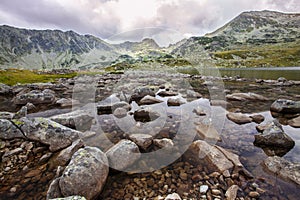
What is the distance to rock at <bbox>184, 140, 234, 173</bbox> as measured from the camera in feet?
12.6

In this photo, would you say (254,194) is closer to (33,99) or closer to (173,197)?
(173,197)

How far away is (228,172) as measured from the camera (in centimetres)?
Answer: 364

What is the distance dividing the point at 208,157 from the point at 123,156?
2.16 m

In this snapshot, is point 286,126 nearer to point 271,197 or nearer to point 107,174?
point 271,197

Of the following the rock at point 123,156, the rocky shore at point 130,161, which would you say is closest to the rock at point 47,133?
the rocky shore at point 130,161

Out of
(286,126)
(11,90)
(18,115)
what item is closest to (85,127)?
(18,115)

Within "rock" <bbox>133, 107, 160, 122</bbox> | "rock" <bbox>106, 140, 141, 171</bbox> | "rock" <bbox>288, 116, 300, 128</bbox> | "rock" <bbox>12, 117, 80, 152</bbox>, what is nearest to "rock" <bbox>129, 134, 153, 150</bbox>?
"rock" <bbox>106, 140, 141, 171</bbox>

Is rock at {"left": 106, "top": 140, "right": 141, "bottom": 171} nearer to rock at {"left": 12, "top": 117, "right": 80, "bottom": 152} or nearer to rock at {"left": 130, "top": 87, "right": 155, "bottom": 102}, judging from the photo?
rock at {"left": 12, "top": 117, "right": 80, "bottom": 152}

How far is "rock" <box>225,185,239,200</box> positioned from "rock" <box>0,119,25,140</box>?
18.1ft

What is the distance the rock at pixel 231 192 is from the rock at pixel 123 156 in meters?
2.15

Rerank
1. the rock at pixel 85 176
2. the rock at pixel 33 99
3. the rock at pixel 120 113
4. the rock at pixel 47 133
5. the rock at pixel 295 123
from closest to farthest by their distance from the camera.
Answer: the rock at pixel 85 176 < the rock at pixel 47 133 < the rock at pixel 295 123 < the rock at pixel 120 113 < the rock at pixel 33 99

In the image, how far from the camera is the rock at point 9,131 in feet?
15.2

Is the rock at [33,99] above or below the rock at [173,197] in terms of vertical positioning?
above

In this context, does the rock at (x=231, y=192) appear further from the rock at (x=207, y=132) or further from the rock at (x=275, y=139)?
the rock at (x=275, y=139)
